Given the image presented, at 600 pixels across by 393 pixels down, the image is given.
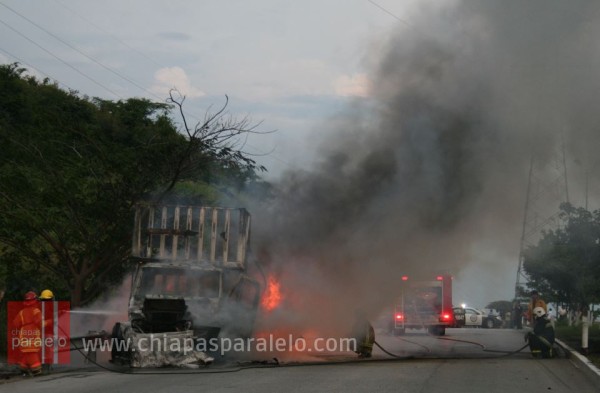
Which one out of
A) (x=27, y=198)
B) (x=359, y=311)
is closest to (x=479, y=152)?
(x=359, y=311)

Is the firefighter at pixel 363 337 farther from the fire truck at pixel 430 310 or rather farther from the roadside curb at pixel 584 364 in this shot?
the fire truck at pixel 430 310

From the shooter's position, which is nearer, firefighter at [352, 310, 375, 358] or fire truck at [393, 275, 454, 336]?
firefighter at [352, 310, 375, 358]

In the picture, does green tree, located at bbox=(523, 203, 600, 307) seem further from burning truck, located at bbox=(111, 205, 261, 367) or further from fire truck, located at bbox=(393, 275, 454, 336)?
burning truck, located at bbox=(111, 205, 261, 367)

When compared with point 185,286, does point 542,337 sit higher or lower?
lower

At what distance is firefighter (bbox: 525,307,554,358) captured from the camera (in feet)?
54.1

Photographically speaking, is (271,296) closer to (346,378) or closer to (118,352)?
(118,352)

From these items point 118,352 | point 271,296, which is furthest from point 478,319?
point 118,352

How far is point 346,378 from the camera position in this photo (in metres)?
12.1

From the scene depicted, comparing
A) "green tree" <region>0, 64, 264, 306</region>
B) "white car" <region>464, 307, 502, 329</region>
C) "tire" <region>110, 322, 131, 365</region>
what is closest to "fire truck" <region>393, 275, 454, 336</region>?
"green tree" <region>0, 64, 264, 306</region>

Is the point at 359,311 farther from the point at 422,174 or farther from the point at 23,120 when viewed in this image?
the point at 23,120

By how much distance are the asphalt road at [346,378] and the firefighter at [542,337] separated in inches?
19.5

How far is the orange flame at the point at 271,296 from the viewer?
17.2 m

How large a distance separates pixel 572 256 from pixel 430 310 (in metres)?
5.84

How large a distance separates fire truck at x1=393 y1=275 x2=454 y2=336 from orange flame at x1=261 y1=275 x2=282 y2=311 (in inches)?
448
